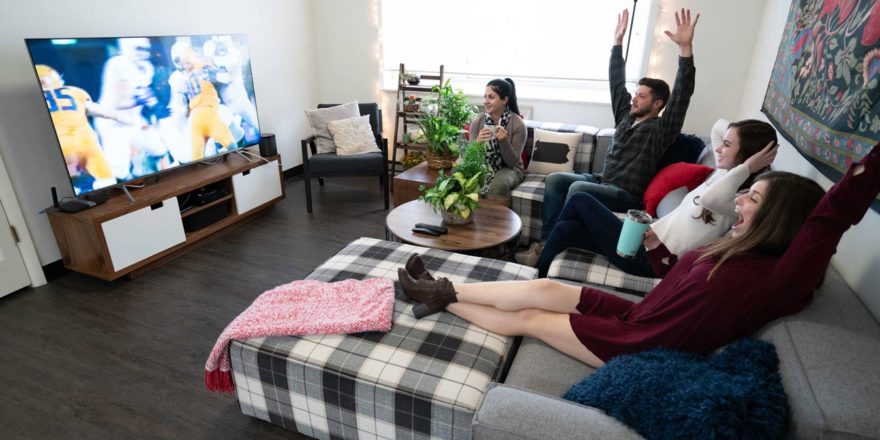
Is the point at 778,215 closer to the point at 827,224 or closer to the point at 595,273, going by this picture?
the point at 827,224

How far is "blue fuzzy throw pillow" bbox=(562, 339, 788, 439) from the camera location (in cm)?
96

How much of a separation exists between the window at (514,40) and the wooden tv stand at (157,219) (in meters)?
1.98

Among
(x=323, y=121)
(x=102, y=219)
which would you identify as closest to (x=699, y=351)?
(x=102, y=219)

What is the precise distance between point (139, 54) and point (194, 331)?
174 cm

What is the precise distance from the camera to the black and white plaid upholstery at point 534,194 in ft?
10.5

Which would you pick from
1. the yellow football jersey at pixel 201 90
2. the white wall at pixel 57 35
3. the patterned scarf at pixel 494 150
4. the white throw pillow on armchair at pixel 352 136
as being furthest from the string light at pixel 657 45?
the yellow football jersey at pixel 201 90

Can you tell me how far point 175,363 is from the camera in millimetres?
2160

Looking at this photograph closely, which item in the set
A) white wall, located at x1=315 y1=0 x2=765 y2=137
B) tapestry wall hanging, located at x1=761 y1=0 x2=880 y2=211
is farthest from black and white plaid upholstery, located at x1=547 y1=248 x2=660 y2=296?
white wall, located at x1=315 y1=0 x2=765 y2=137

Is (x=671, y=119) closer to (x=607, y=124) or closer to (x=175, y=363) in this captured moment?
(x=607, y=124)

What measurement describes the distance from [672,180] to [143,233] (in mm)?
3087

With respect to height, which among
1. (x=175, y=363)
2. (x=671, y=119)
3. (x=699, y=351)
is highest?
(x=671, y=119)

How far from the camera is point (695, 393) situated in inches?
41.1

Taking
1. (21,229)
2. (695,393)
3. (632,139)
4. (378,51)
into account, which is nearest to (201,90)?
(21,229)

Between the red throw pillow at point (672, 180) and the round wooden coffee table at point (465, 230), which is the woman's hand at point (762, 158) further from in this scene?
the round wooden coffee table at point (465, 230)
